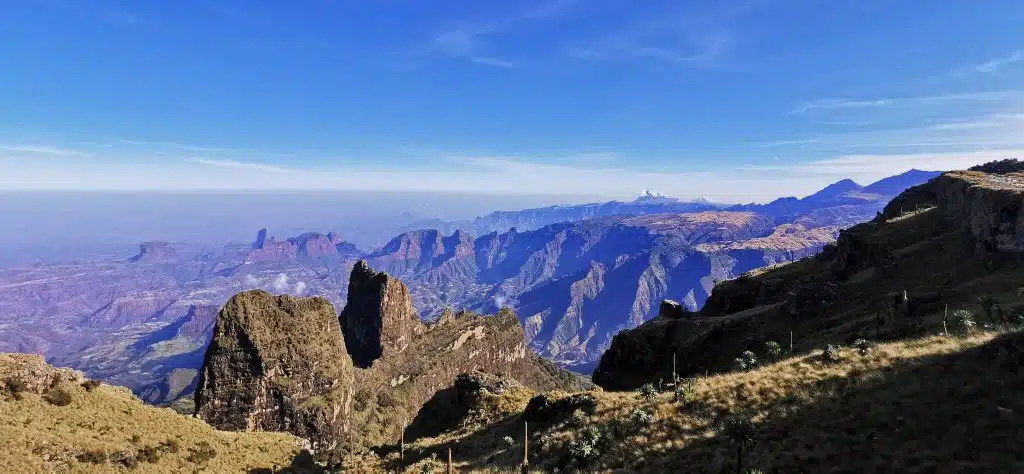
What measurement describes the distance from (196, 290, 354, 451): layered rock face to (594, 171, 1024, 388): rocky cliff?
65105 millimetres

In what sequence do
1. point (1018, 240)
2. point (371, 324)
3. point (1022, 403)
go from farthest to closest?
point (371, 324) → point (1018, 240) → point (1022, 403)

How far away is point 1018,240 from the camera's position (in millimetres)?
55406

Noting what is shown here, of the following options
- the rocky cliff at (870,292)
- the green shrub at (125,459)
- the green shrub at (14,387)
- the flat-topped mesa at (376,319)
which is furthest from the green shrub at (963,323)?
the flat-topped mesa at (376,319)

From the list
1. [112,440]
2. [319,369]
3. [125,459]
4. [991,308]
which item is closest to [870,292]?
[991,308]

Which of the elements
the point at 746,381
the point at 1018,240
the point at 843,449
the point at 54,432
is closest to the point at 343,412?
the point at 54,432

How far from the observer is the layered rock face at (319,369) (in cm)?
9881

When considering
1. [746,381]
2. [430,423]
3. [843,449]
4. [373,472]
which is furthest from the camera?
[430,423]

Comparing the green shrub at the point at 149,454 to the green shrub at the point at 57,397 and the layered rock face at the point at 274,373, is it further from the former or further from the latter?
the layered rock face at the point at 274,373

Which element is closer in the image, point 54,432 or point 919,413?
point 919,413

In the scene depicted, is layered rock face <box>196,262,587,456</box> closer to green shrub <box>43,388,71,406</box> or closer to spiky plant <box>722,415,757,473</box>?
green shrub <box>43,388,71,406</box>

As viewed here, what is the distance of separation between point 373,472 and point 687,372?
4842 cm

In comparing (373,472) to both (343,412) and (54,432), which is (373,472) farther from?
(343,412)

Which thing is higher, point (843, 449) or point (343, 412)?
point (843, 449)

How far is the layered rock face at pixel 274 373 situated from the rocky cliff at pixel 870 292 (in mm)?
65105
